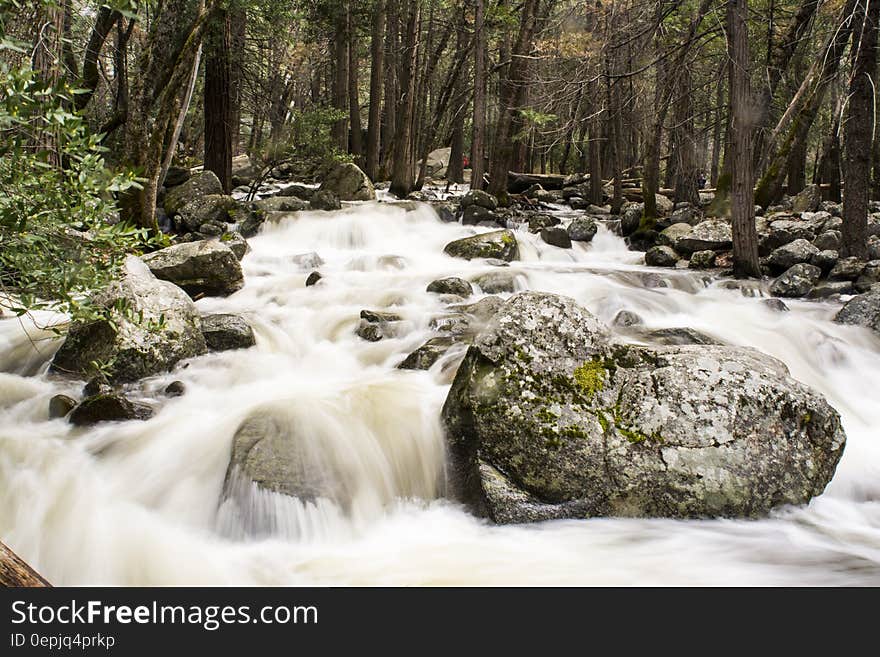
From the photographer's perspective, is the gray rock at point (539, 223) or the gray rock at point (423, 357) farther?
the gray rock at point (539, 223)

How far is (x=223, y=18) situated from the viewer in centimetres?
1275

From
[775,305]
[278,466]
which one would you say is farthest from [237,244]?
[775,305]

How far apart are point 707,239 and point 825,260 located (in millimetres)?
2299

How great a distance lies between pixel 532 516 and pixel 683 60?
7677 mm

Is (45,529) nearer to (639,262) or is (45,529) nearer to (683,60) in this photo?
(683,60)

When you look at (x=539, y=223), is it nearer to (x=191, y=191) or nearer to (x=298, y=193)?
(x=298, y=193)

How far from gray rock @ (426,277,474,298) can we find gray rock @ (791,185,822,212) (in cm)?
1067

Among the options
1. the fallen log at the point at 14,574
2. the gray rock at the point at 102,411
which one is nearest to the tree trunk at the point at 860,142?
the gray rock at the point at 102,411

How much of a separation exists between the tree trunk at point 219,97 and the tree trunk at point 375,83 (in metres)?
5.97

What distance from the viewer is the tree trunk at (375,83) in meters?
18.4

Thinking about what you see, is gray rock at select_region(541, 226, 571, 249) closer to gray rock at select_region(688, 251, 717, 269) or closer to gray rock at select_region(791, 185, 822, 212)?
gray rock at select_region(688, 251, 717, 269)

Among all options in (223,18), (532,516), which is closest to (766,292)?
(532,516)

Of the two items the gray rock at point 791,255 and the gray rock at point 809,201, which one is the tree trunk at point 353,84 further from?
the gray rock at point 791,255
